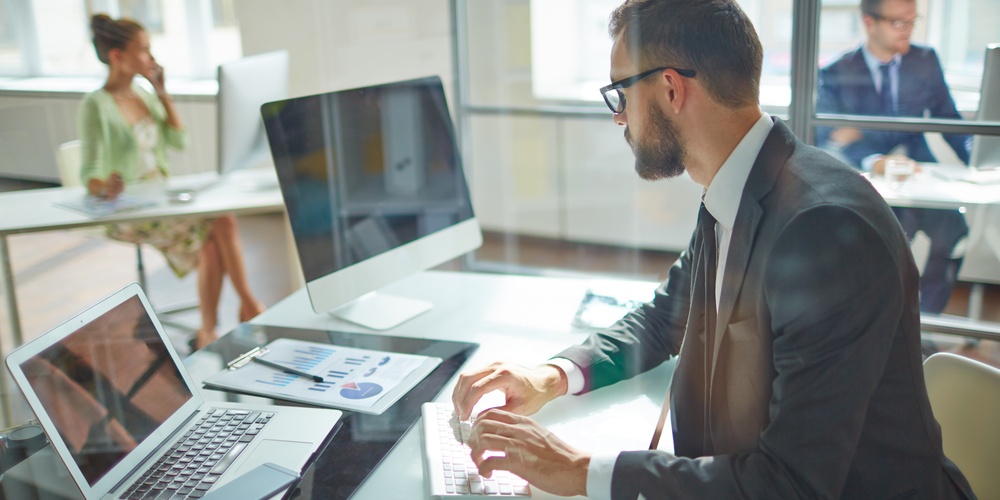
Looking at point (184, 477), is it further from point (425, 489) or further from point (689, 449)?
point (689, 449)

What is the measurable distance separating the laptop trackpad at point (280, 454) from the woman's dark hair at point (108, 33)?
1.90m

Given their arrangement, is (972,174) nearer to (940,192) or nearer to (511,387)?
(940,192)

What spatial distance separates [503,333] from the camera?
5.17 ft

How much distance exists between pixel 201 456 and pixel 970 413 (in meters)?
1.08

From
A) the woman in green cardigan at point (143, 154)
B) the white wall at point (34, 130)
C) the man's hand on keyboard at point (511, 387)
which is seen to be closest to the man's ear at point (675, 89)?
the man's hand on keyboard at point (511, 387)

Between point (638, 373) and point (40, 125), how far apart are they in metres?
1.62

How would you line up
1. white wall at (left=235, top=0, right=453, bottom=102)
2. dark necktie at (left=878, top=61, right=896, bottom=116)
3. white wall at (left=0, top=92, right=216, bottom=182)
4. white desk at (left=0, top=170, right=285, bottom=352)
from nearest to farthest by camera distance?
white wall at (left=0, top=92, right=216, bottom=182)
white desk at (left=0, top=170, right=285, bottom=352)
dark necktie at (left=878, top=61, right=896, bottom=116)
white wall at (left=235, top=0, right=453, bottom=102)

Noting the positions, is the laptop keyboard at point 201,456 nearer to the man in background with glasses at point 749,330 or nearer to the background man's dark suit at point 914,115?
the man in background with glasses at point 749,330

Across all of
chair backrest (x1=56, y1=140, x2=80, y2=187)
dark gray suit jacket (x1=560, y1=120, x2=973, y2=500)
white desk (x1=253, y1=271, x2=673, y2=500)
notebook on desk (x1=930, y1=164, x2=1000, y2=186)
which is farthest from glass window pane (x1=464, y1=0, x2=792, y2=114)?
dark gray suit jacket (x1=560, y1=120, x2=973, y2=500)

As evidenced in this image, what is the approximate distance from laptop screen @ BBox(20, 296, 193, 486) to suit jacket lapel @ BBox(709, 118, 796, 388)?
76 cm

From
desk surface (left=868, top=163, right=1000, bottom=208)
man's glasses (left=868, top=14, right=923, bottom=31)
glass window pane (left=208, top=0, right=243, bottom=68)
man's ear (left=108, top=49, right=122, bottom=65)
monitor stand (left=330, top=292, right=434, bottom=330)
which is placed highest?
glass window pane (left=208, top=0, right=243, bottom=68)

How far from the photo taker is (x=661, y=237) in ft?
13.5

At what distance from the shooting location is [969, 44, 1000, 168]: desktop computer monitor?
261 cm

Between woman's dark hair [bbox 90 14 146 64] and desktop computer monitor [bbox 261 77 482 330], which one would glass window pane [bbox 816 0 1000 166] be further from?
woman's dark hair [bbox 90 14 146 64]
